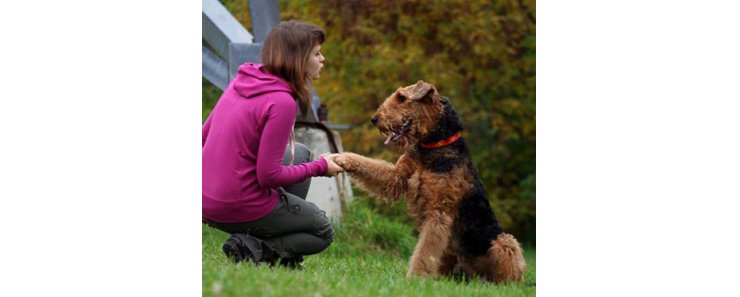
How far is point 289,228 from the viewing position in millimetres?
4102

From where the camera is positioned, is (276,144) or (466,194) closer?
(276,144)

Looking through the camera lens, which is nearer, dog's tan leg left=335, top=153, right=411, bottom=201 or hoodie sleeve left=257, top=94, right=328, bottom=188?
hoodie sleeve left=257, top=94, right=328, bottom=188

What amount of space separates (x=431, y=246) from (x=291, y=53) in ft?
Answer: 3.98

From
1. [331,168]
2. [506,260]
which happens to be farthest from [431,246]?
[331,168]

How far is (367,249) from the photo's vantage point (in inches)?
283

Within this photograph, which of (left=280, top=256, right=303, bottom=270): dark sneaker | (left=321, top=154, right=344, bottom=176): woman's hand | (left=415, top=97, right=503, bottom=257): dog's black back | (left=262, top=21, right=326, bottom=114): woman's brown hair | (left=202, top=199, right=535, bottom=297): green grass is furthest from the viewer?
(left=415, top=97, right=503, bottom=257): dog's black back

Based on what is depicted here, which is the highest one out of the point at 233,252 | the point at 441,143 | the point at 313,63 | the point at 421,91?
the point at 313,63

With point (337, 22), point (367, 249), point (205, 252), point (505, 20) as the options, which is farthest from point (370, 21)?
point (205, 252)

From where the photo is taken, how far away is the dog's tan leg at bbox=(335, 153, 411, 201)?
432 cm

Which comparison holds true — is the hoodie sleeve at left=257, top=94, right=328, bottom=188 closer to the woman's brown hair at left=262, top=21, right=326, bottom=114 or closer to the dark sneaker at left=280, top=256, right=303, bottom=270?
the woman's brown hair at left=262, top=21, right=326, bottom=114

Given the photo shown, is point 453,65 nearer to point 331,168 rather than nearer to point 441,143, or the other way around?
point 441,143

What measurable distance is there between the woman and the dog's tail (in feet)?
3.09

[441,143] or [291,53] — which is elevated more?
[291,53]

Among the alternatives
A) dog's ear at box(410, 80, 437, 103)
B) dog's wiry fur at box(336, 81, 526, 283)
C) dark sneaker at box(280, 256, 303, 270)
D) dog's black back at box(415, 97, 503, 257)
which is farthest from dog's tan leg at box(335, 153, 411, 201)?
dark sneaker at box(280, 256, 303, 270)
